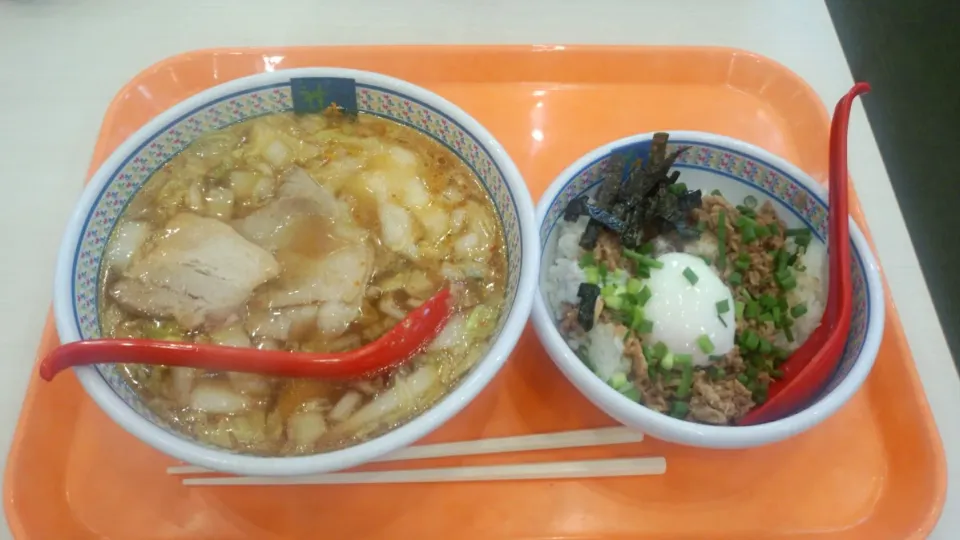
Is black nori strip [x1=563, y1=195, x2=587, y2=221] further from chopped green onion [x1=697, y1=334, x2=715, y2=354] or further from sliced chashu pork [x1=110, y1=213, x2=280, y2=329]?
sliced chashu pork [x1=110, y1=213, x2=280, y2=329]

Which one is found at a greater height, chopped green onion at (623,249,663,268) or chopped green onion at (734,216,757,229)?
chopped green onion at (734,216,757,229)

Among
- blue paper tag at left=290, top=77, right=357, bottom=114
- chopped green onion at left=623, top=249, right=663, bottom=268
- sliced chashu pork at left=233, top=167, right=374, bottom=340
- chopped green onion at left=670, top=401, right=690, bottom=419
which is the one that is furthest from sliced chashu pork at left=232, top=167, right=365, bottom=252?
chopped green onion at left=670, top=401, right=690, bottom=419

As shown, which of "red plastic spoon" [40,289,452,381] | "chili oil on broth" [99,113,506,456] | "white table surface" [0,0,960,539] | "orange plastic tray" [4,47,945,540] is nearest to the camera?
"red plastic spoon" [40,289,452,381]

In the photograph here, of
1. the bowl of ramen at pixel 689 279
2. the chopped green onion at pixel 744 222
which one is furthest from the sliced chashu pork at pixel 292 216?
the chopped green onion at pixel 744 222

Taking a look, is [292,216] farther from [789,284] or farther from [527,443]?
[789,284]

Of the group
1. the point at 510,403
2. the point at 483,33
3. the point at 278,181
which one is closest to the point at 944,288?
the point at 510,403

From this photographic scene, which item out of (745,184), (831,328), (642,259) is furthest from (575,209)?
(831,328)

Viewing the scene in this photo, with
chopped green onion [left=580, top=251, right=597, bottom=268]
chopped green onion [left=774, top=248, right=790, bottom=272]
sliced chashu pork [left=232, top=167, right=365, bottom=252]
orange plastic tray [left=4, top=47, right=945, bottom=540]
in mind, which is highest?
sliced chashu pork [left=232, top=167, right=365, bottom=252]

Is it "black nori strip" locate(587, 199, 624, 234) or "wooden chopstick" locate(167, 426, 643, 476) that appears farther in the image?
"black nori strip" locate(587, 199, 624, 234)
